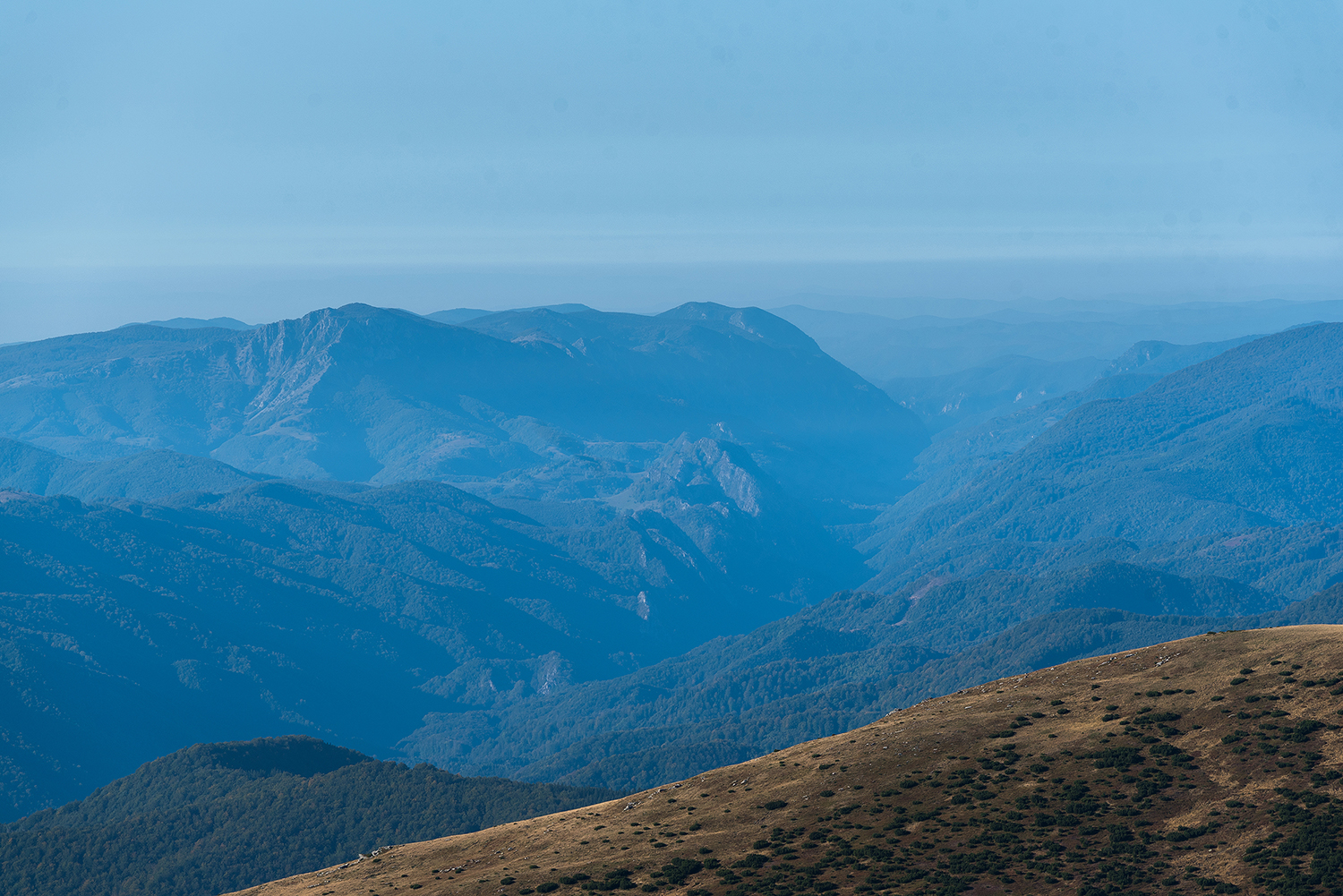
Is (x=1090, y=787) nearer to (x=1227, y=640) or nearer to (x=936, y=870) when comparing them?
(x=936, y=870)

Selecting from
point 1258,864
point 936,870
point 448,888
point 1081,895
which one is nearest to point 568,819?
point 448,888

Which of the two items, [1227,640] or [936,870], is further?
[1227,640]

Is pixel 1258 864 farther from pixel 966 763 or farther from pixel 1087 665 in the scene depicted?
pixel 1087 665

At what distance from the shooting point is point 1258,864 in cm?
7444

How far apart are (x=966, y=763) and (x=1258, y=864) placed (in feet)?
85.3

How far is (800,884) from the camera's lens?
8225cm

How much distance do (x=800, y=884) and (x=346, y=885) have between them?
4326 centimetres

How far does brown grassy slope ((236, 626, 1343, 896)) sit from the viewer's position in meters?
78.6

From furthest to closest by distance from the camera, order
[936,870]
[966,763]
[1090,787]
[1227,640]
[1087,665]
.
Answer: [1087,665] → [1227,640] → [966,763] → [1090,787] → [936,870]

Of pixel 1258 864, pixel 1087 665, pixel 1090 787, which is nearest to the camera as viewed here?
pixel 1258 864

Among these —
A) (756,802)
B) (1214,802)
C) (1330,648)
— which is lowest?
(756,802)

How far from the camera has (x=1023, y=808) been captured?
289ft

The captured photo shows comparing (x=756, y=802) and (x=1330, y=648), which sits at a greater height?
(x=1330, y=648)

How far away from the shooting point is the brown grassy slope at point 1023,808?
7856 cm
